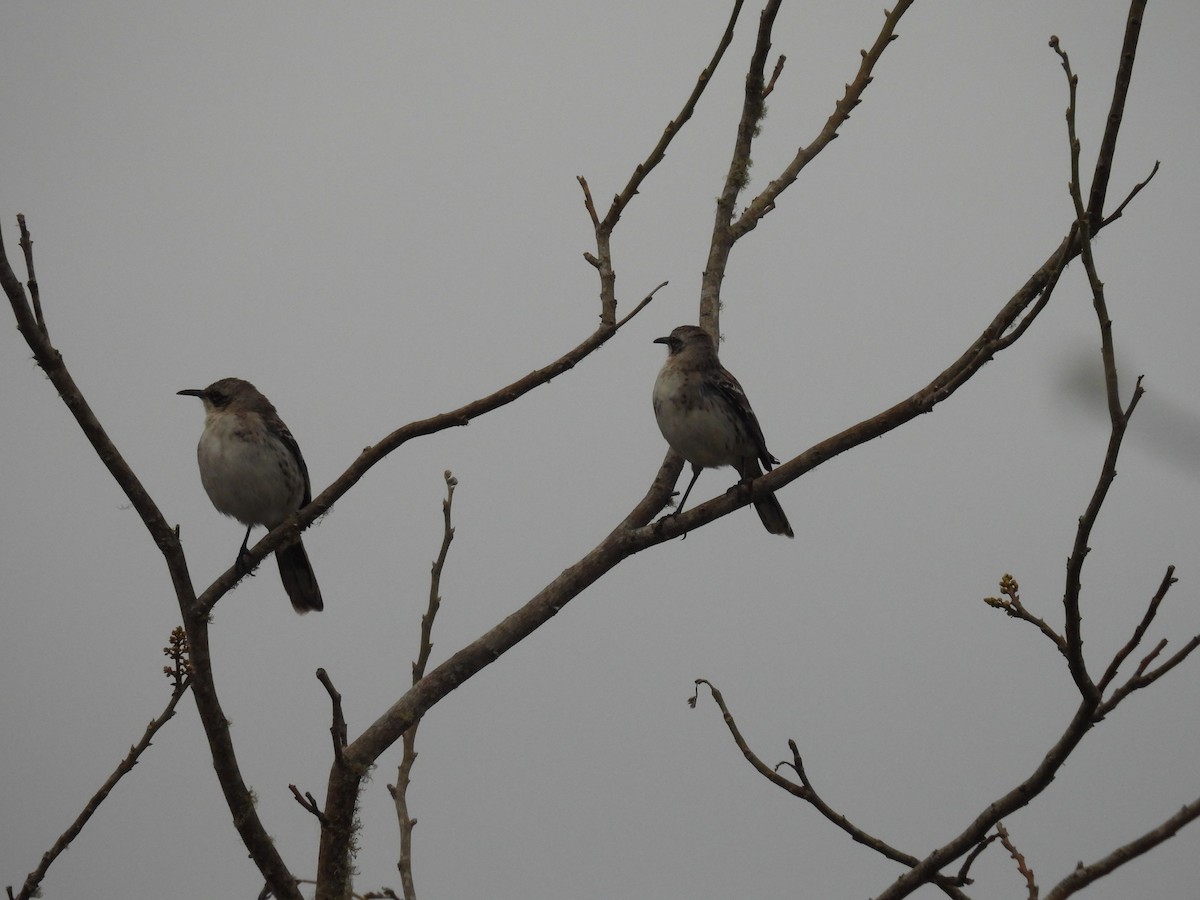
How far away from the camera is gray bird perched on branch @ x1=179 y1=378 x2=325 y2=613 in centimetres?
759

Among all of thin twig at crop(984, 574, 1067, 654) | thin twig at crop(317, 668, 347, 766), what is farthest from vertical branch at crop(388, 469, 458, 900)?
thin twig at crop(984, 574, 1067, 654)

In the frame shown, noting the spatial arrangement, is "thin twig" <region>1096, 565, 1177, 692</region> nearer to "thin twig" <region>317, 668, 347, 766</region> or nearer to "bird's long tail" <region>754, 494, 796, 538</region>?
"thin twig" <region>317, 668, 347, 766</region>

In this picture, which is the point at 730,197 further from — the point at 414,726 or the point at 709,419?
the point at 414,726

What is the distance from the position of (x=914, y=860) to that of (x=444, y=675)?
6.61 ft

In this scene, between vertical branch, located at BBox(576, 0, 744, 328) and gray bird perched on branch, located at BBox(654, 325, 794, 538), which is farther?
gray bird perched on branch, located at BBox(654, 325, 794, 538)

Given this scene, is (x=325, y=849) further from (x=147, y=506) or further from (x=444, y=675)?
(x=147, y=506)

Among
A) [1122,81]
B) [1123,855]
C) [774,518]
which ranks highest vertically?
[774,518]

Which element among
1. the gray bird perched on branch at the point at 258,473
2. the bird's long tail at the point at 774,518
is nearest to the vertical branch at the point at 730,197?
the bird's long tail at the point at 774,518

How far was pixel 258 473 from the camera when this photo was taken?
7590mm

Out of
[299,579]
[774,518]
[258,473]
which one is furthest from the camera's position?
[299,579]

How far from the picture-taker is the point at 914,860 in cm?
367

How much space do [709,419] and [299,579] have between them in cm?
306

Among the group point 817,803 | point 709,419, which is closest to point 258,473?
point 709,419

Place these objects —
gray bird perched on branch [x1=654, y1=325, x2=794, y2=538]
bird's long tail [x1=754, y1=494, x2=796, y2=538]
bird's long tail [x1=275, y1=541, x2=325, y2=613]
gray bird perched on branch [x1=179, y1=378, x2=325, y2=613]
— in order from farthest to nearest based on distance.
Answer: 1. bird's long tail [x1=275, y1=541, x2=325, y2=613]
2. gray bird perched on branch [x1=179, y1=378, x2=325, y2=613]
3. bird's long tail [x1=754, y1=494, x2=796, y2=538]
4. gray bird perched on branch [x1=654, y1=325, x2=794, y2=538]
